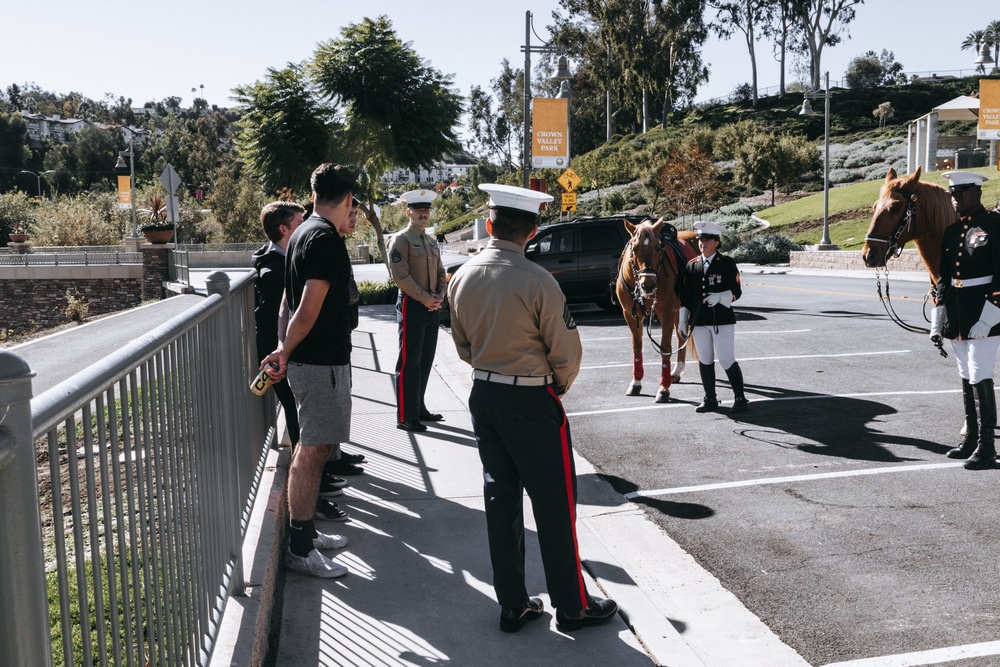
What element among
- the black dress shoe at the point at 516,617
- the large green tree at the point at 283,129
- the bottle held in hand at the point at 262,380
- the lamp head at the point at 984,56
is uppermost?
the lamp head at the point at 984,56

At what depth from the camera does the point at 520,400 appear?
4238 mm

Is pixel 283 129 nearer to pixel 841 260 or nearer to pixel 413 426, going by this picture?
pixel 413 426

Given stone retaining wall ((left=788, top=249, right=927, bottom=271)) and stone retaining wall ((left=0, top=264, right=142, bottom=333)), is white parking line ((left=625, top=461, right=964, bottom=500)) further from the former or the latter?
stone retaining wall ((left=0, top=264, right=142, bottom=333))

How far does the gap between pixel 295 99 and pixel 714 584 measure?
21902 mm

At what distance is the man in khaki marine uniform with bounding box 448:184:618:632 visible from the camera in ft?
13.8

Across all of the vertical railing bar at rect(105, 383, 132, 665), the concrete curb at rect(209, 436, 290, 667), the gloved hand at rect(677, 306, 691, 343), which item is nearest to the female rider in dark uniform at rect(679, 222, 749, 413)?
the gloved hand at rect(677, 306, 691, 343)

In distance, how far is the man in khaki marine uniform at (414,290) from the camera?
8336mm

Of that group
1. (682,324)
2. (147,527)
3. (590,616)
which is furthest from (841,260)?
(147,527)

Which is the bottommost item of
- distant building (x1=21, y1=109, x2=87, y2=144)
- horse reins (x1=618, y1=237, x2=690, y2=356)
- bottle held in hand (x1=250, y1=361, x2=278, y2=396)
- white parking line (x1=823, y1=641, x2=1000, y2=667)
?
white parking line (x1=823, y1=641, x2=1000, y2=667)

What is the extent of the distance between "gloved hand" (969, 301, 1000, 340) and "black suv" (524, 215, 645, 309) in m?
11.4

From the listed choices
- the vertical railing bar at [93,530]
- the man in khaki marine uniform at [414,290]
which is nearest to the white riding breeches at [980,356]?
the man in khaki marine uniform at [414,290]

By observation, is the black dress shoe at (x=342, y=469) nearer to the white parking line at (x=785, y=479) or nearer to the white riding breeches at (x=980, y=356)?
the white parking line at (x=785, y=479)

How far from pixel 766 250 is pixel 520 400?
34.7 meters

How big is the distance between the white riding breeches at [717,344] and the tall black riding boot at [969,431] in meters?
2.31
